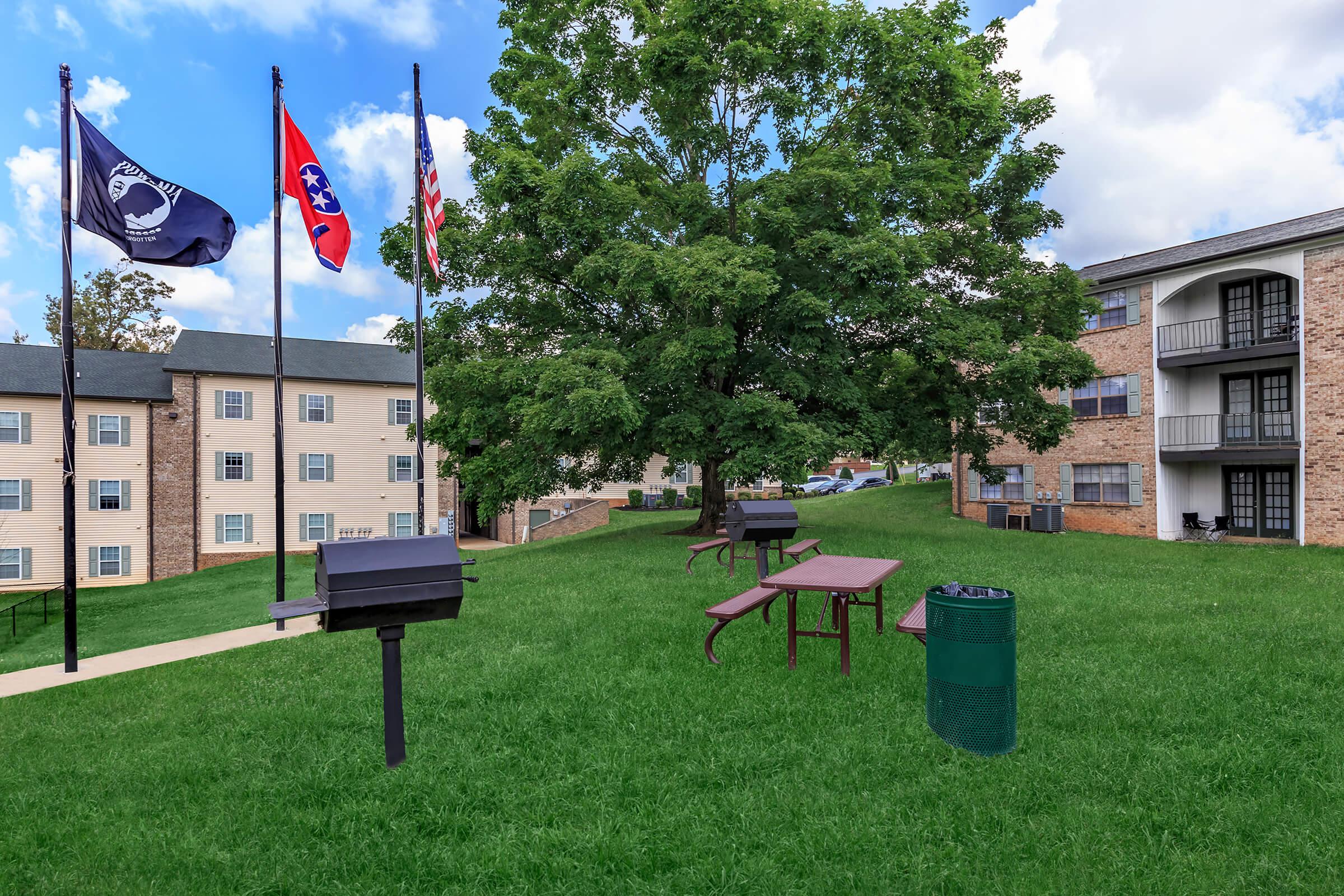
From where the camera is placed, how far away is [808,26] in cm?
1738

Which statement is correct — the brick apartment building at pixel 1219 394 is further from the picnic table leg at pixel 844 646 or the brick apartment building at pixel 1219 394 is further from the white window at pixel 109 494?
the white window at pixel 109 494

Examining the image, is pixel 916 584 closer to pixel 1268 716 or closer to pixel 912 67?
pixel 1268 716

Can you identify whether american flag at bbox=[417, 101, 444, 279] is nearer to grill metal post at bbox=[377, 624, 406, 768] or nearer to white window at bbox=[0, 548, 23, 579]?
grill metal post at bbox=[377, 624, 406, 768]

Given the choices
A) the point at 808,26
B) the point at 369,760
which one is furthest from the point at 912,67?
the point at 369,760

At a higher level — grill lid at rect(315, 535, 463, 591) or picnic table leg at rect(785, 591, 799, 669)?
grill lid at rect(315, 535, 463, 591)

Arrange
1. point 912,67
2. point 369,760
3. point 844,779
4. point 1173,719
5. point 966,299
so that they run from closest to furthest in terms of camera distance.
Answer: point 844,779
point 369,760
point 1173,719
point 912,67
point 966,299

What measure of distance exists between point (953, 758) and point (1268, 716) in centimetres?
271

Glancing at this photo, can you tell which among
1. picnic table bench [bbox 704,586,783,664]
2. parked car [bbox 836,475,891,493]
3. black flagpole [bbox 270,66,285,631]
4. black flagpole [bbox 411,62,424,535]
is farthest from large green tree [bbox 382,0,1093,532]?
parked car [bbox 836,475,891,493]

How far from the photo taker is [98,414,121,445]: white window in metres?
27.9

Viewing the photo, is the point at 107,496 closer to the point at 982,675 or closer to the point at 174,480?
the point at 174,480

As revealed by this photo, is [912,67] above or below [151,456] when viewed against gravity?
above

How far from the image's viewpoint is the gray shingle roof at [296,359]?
2958cm

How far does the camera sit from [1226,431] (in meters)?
21.9

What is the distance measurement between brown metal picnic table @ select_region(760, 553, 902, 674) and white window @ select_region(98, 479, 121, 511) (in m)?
30.4
